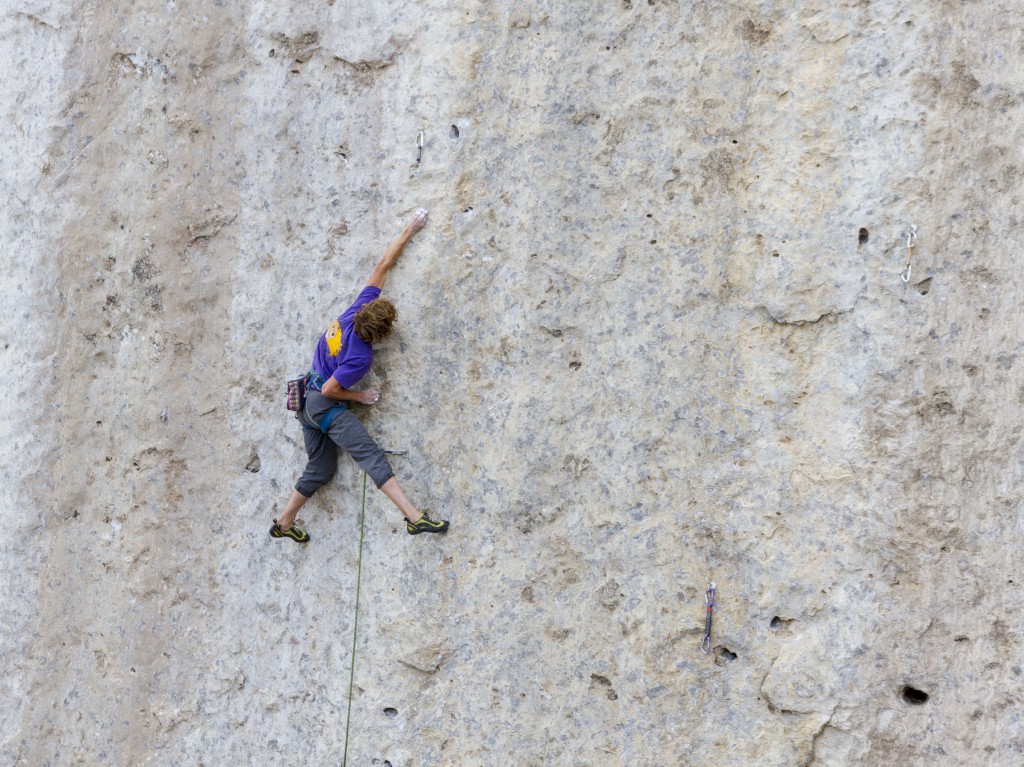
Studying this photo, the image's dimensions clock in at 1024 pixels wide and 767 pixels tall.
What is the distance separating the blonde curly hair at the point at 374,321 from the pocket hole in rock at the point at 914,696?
2.51 meters

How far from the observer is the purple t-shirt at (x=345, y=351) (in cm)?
435

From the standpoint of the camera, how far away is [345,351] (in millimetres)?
4398

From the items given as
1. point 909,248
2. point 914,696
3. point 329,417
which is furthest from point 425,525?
point 909,248

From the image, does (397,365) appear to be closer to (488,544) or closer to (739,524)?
(488,544)

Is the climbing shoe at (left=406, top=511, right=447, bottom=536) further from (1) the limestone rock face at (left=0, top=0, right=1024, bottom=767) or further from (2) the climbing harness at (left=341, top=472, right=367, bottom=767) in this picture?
(2) the climbing harness at (left=341, top=472, right=367, bottom=767)

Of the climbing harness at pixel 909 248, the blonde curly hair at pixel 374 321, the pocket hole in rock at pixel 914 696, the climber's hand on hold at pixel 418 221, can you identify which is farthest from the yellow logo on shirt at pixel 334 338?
the pocket hole in rock at pixel 914 696

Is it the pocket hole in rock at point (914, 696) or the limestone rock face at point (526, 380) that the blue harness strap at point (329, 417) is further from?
the pocket hole in rock at point (914, 696)

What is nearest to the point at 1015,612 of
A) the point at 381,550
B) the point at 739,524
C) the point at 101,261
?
the point at 739,524

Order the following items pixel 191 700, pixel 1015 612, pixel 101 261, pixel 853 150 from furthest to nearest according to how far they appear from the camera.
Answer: pixel 101 261, pixel 191 700, pixel 853 150, pixel 1015 612

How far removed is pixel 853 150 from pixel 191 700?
3836 mm

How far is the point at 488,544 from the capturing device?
175 inches

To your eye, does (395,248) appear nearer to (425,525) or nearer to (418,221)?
(418,221)

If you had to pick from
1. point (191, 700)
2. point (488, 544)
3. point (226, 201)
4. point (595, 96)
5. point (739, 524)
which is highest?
point (595, 96)

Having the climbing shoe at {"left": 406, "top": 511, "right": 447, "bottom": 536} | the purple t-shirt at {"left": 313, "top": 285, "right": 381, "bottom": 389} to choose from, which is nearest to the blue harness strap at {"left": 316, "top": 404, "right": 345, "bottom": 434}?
the purple t-shirt at {"left": 313, "top": 285, "right": 381, "bottom": 389}
